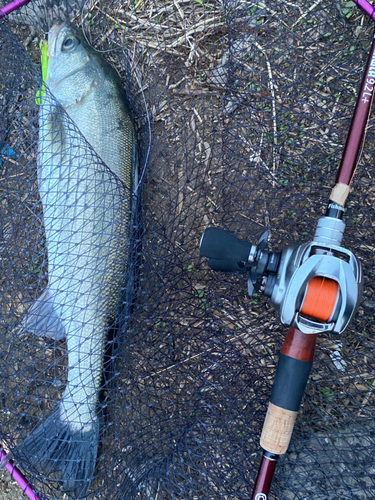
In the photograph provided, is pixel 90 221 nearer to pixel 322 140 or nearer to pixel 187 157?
pixel 187 157

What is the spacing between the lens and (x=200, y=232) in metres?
2.19

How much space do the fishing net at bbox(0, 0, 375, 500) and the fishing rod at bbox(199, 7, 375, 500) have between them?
556 millimetres

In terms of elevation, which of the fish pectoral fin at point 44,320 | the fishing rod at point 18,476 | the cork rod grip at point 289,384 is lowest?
the fishing rod at point 18,476

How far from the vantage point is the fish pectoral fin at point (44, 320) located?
210cm

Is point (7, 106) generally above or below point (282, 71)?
below

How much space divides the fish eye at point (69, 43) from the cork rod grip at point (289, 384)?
75.4 inches

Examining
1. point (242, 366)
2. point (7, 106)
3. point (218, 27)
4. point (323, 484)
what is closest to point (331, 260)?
point (242, 366)

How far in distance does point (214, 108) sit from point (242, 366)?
4.80 feet

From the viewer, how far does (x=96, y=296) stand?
1990 millimetres

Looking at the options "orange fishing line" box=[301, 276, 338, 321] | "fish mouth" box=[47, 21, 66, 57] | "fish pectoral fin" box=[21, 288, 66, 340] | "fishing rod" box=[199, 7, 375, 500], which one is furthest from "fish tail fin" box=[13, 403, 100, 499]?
"fish mouth" box=[47, 21, 66, 57]

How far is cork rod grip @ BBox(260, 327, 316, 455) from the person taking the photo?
1363 millimetres

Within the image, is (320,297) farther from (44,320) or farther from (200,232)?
(44,320)

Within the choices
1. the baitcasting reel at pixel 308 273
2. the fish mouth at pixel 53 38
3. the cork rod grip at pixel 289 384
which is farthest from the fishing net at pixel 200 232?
the baitcasting reel at pixel 308 273

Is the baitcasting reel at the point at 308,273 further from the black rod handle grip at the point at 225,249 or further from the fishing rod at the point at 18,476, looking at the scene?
the fishing rod at the point at 18,476
